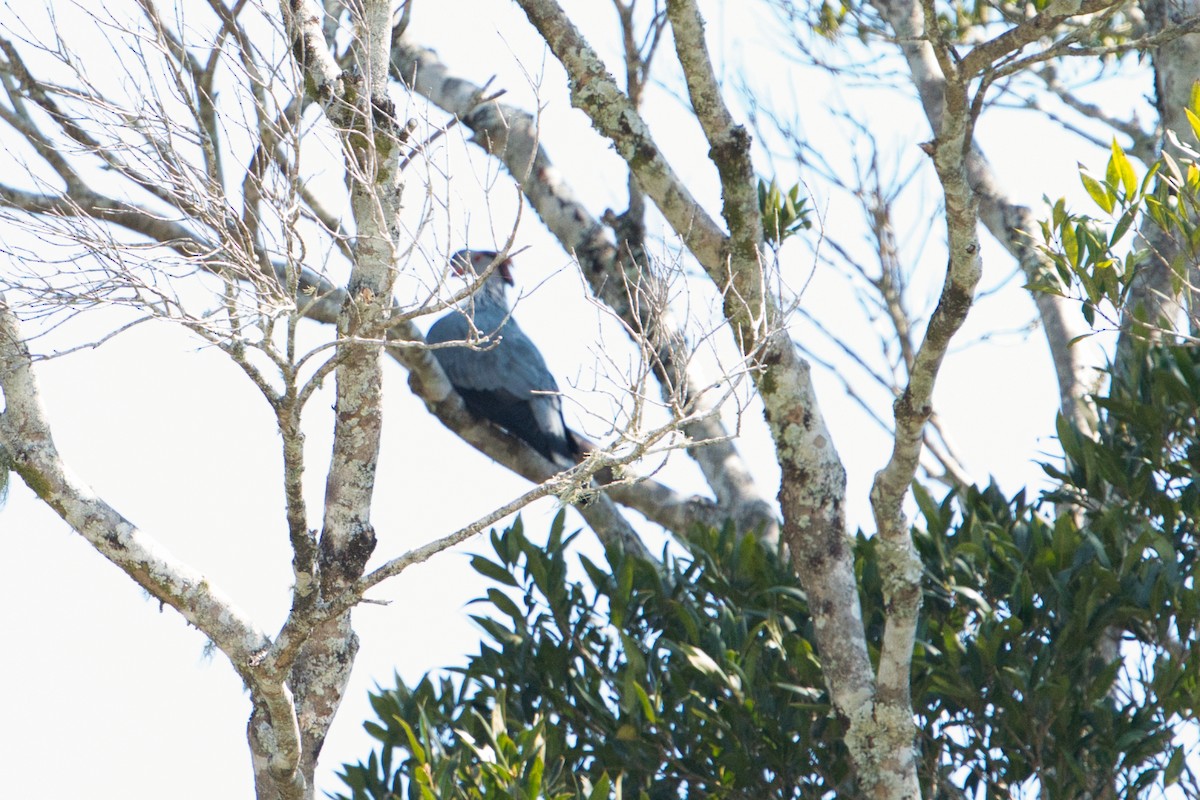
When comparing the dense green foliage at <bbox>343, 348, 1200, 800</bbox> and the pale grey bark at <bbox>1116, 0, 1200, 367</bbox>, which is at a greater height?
the pale grey bark at <bbox>1116, 0, 1200, 367</bbox>

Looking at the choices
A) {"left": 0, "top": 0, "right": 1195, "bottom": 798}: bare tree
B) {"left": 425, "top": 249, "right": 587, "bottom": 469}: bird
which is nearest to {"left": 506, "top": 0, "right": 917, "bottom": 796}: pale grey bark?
{"left": 0, "top": 0, "right": 1195, "bottom": 798}: bare tree

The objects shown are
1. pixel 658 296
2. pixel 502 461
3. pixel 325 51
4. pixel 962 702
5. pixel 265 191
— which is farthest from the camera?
pixel 502 461

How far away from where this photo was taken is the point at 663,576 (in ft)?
13.1

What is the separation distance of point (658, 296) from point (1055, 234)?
3.42ft

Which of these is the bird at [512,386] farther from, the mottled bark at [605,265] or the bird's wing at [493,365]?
the mottled bark at [605,265]

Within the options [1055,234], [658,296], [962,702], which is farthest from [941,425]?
[658,296]

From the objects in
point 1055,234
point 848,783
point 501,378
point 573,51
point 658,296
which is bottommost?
point 848,783

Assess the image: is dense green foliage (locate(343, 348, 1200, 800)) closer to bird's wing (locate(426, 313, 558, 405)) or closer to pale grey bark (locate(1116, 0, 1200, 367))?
pale grey bark (locate(1116, 0, 1200, 367))

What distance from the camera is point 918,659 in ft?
11.5

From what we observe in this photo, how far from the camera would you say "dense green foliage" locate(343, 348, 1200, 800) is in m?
3.38

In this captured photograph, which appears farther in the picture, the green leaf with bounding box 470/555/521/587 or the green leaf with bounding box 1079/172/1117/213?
the green leaf with bounding box 470/555/521/587

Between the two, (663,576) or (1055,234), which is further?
(663,576)

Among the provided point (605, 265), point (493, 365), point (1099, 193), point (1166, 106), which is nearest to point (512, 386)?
point (493, 365)

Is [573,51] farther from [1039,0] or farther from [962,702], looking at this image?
[962,702]
